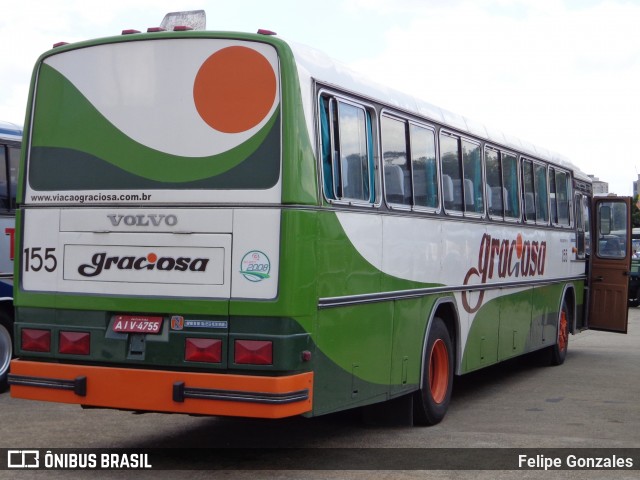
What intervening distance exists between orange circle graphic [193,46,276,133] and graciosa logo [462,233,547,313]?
425 cm

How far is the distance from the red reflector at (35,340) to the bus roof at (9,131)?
185 inches

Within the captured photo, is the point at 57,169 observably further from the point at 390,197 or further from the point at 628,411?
the point at 628,411

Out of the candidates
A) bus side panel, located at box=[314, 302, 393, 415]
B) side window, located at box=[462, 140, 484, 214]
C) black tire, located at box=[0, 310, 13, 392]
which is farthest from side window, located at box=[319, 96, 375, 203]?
black tire, located at box=[0, 310, 13, 392]

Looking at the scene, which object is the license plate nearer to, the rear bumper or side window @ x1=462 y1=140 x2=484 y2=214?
the rear bumper

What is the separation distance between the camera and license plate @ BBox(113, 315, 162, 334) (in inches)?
304

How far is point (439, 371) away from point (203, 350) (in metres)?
3.69

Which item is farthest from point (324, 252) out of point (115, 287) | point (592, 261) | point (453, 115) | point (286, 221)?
point (592, 261)

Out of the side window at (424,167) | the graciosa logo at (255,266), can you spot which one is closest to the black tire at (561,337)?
the side window at (424,167)

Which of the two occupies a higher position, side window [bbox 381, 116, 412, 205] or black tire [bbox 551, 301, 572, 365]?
side window [bbox 381, 116, 412, 205]

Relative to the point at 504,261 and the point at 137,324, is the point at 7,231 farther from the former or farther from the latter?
the point at 504,261

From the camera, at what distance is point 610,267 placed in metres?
17.0

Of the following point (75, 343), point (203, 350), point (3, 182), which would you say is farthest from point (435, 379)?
point (3, 182)

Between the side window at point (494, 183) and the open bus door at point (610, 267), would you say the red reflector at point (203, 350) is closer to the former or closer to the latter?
the side window at point (494, 183)

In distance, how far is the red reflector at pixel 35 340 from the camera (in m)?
8.10
